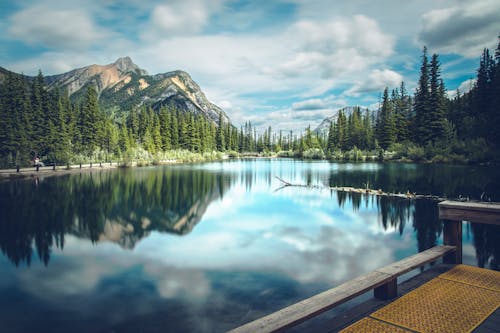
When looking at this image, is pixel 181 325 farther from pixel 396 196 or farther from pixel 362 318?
pixel 396 196

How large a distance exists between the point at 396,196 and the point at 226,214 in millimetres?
12298

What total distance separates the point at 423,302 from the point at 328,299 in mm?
1938

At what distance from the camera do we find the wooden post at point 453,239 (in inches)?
298

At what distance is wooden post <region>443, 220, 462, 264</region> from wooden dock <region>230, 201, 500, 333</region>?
44 centimetres

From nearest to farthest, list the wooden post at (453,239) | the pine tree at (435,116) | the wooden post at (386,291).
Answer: the wooden post at (386,291)
the wooden post at (453,239)
the pine tree at (435,116)

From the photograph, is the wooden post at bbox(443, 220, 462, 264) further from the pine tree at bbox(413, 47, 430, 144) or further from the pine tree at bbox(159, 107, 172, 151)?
the pine tree at bbox(159, 107, 172, 151)

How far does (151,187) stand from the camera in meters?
28.7

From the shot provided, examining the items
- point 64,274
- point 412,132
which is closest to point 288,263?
point 64,274

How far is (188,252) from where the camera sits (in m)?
11.7

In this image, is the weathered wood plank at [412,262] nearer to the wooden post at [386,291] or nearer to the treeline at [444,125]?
the wooden post at [386,291]

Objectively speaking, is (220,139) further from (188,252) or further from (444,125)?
(188,252)

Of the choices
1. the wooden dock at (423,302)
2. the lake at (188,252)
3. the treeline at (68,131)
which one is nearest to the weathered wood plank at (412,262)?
the wooden dock at (423,302)

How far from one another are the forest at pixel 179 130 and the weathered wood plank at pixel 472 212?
3970 centimetres

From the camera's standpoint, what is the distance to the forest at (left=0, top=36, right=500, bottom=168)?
139 feet
